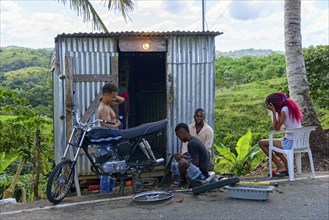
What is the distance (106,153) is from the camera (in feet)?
20.5

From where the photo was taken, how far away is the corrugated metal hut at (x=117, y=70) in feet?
25.0

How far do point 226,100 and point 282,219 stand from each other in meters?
20.2

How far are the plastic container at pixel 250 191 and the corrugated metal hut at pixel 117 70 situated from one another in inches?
89.4

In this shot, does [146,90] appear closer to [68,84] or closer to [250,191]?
[68,84]

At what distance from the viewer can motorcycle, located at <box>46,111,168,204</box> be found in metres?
6.03

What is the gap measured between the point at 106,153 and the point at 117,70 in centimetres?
212

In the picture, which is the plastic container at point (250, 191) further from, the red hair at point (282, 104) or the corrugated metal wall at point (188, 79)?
the corrugated metal wall at point (188, 79)

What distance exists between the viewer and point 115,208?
18.8 feet

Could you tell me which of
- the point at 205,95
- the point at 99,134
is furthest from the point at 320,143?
the point at 99,134

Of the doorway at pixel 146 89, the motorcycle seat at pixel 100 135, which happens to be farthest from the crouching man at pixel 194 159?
the doorway at pixel 146 89

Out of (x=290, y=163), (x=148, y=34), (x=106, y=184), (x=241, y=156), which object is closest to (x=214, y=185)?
(x=290, y=163)

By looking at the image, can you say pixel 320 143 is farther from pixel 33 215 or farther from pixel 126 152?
pixel 33 215

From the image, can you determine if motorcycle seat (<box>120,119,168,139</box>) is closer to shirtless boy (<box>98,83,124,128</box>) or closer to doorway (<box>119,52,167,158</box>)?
shirtless boy (<box>98,83,124,128</box>)

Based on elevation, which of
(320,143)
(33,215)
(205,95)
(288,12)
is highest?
(288,12)
